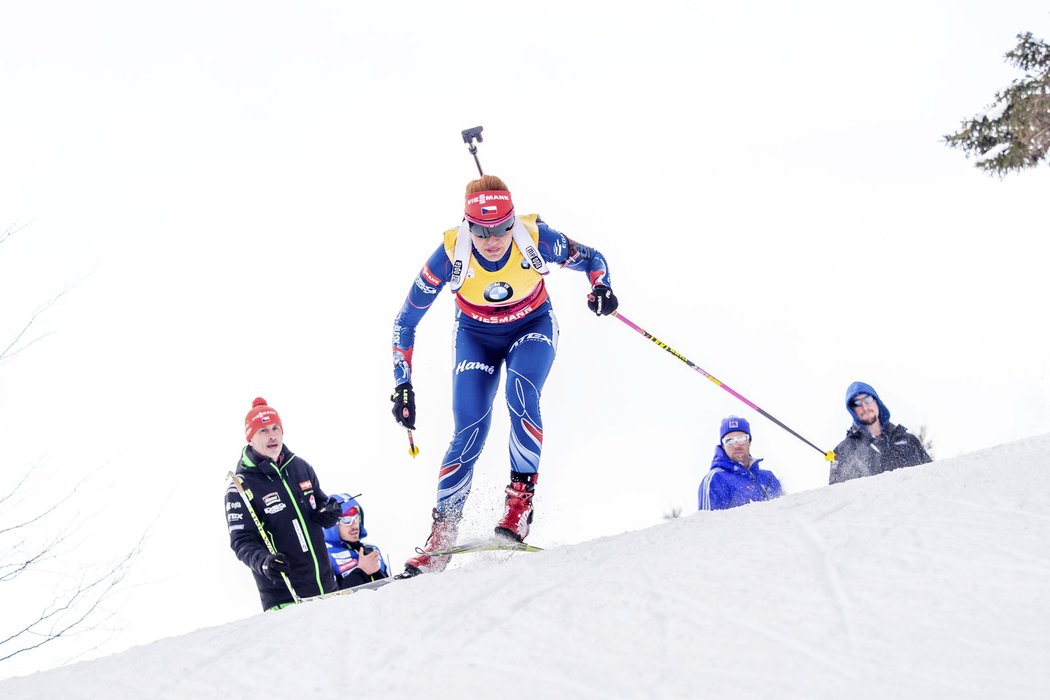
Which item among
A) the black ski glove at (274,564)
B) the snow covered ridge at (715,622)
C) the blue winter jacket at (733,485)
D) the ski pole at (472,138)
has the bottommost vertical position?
the snow covered ridge at (715,622)

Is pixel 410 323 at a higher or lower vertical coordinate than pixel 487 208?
lower

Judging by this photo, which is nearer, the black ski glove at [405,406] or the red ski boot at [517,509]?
the red ski boot at [517,509]

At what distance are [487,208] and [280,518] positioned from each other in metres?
1.91

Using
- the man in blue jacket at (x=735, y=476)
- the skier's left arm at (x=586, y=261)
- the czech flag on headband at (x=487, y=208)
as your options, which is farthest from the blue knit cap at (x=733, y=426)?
the czech flag on headband at (x=487, y=208)

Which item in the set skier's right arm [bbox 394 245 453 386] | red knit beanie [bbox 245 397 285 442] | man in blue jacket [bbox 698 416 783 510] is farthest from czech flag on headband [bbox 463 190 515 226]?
man in blue jacket [bbox 698 416 783 510]

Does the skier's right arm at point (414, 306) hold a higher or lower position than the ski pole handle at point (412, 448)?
higher

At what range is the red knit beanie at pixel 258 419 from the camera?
208 inches

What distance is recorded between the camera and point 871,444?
6.20m

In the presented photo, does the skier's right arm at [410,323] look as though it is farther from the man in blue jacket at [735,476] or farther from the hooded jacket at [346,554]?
the man in blue jacket at [735,476]

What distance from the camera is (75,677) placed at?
352cm

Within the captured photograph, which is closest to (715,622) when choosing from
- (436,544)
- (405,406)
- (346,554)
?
(436,544)

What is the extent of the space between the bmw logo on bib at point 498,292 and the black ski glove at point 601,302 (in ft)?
1.64

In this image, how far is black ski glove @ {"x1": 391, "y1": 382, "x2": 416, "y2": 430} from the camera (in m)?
5.31

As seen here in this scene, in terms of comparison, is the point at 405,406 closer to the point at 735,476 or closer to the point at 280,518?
the point at 280,518
